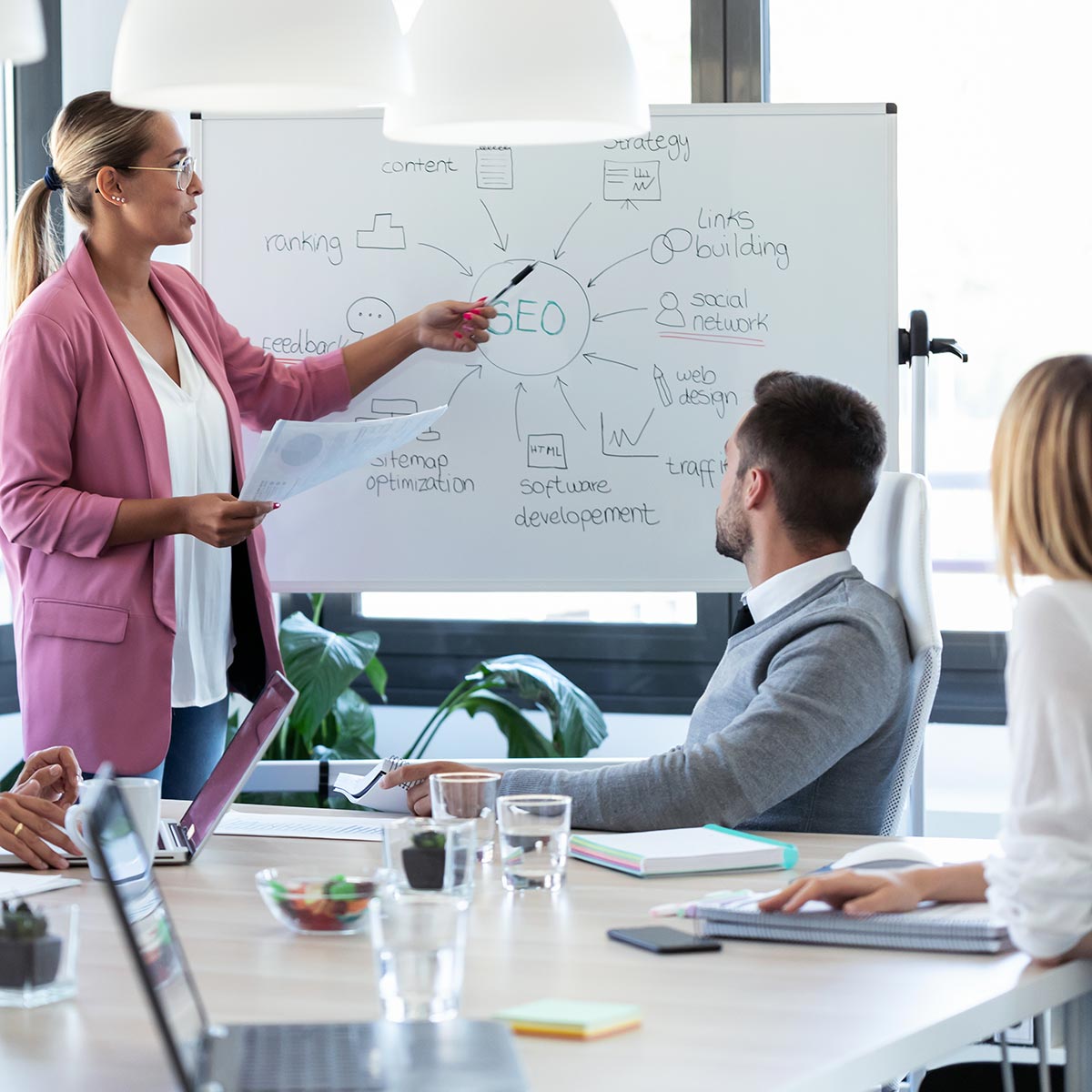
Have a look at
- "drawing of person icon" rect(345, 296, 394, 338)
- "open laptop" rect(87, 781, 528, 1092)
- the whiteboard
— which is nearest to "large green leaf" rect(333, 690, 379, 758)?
the whiteboard

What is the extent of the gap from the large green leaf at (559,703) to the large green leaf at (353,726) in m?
0.33

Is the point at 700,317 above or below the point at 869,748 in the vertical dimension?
above

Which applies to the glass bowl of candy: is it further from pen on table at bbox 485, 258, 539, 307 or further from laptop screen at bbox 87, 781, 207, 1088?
pen on table at bbox 485, 258, 539, 307

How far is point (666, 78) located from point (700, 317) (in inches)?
35.9

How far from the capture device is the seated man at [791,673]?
167 centimetres

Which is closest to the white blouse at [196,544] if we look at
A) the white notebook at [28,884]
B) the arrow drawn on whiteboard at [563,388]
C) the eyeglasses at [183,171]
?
the eyeglasses at [183,171]

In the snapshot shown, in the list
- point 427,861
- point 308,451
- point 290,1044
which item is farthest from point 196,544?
point 290,1044

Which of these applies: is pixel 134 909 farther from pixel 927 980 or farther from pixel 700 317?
pixel 700 317

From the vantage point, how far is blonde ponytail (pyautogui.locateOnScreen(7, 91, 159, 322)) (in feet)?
8.07

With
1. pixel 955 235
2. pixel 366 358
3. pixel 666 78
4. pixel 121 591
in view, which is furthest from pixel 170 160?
pixel 955 235

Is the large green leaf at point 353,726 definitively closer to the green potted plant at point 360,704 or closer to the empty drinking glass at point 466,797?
the green potted plant at point 360,704

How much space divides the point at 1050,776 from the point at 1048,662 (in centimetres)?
9

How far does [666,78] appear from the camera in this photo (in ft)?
11.4

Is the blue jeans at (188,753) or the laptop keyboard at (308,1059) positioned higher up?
the laptop keyboard at (308,1059)
